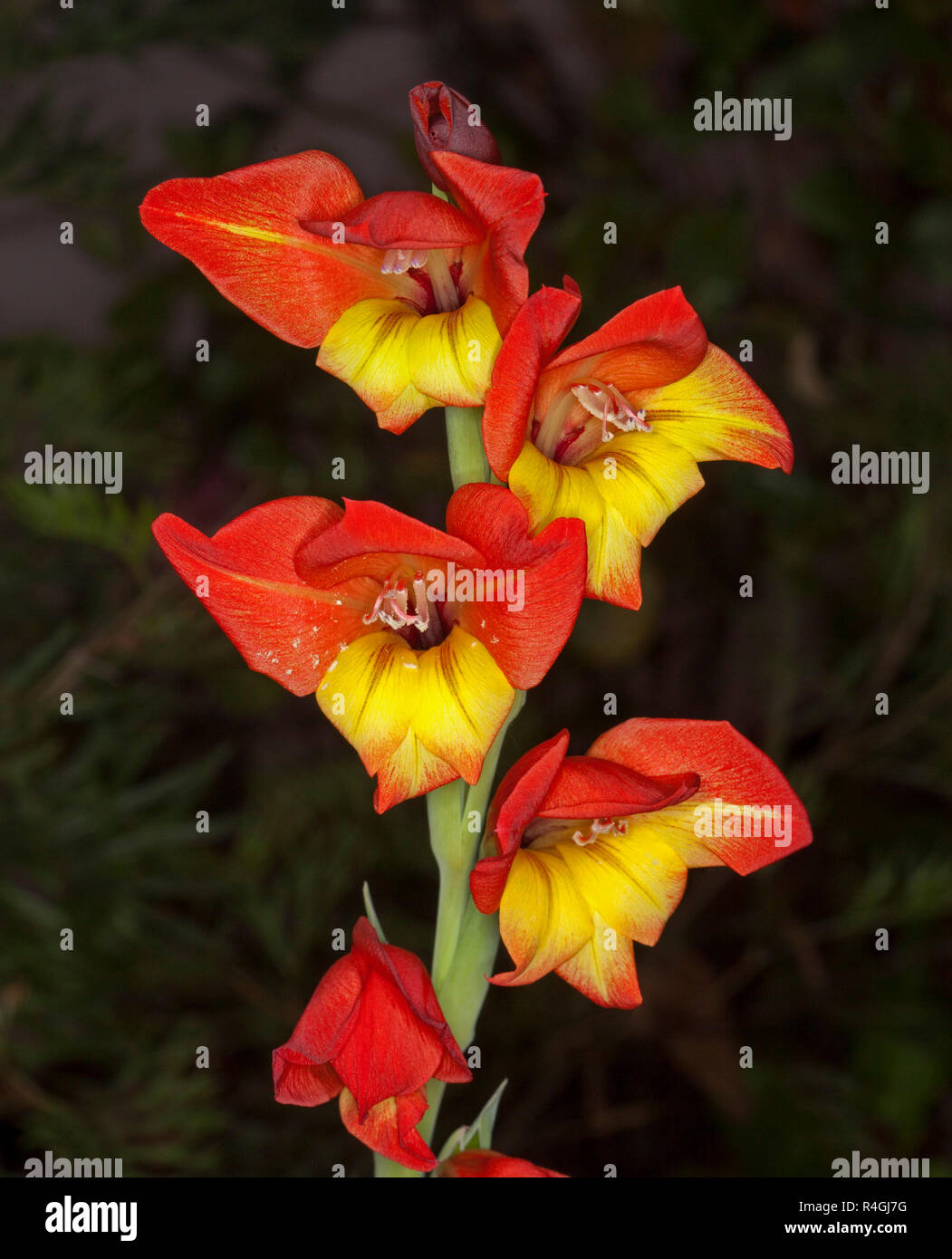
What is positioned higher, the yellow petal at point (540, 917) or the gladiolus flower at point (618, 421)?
the gladiolus flower at point (618, 421)

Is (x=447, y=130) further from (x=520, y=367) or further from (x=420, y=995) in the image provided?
(x=420, y=995)

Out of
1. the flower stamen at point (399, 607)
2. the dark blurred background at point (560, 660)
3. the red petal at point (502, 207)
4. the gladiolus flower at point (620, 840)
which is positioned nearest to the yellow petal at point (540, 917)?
the gladiolus flower at point (620, 840)

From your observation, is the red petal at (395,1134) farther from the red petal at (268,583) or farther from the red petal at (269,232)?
the red petal at (269,232)

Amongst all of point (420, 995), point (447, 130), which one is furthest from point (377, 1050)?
point (447, 130)

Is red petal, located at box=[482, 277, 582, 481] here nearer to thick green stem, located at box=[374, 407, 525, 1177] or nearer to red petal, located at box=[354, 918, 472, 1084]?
thick green stem, located at box=[374, 407, 525, 1177]

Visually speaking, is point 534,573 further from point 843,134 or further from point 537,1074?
point 843,134

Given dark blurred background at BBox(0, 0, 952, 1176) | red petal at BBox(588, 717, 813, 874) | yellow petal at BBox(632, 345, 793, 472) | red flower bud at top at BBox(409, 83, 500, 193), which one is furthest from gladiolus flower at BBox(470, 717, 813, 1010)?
dark blurred background at BBox(0, 0, 952, 1176)
